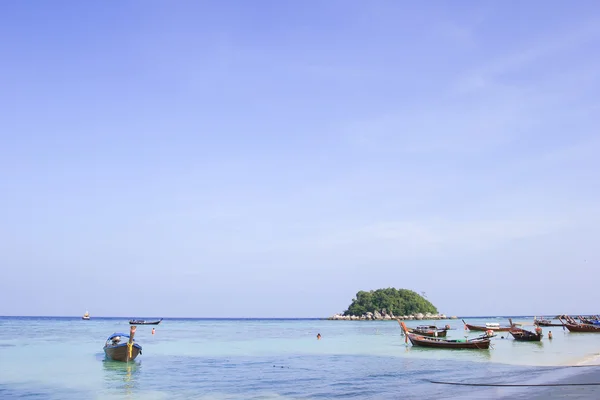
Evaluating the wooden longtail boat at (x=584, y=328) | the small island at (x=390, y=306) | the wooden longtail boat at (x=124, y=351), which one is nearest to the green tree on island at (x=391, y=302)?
the small island at (x=390, y=306)

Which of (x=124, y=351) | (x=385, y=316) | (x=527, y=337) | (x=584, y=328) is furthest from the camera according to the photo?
(x=385, y=316)

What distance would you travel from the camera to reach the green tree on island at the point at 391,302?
162625 millimetres

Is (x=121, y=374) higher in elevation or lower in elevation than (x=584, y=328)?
lower

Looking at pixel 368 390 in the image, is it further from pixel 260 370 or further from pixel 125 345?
pixel 125 345

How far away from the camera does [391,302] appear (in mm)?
162750

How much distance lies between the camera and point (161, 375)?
30.2 metres

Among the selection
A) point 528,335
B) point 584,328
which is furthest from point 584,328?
point 528,335

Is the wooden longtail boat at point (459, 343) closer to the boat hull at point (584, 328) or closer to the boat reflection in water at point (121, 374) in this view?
the boat reflection in water at point (121, 374)

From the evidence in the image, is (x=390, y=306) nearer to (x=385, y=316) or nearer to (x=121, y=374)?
(x=385, y=316)

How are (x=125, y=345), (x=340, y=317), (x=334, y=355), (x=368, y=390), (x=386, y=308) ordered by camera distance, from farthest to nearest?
(x=340, y=317) < (x=386, y=308) < (x=334, y=355) < (x=125, y=345) < (x=368, y=390)

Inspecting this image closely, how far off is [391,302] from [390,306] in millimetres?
1319

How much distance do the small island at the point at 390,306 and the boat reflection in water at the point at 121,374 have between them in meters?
133

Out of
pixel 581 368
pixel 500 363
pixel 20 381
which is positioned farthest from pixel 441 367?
pixel 20 381

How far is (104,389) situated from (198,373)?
23.9 feet
